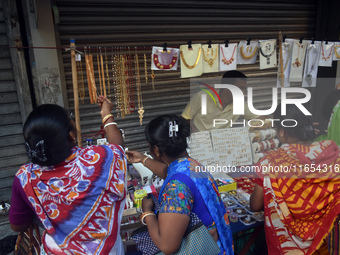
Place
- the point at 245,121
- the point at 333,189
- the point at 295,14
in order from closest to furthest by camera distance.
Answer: the point at 333,189 → the point at 245,121 → the point at 295,14

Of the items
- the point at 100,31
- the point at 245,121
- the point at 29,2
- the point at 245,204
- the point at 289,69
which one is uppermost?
the point at 29,2

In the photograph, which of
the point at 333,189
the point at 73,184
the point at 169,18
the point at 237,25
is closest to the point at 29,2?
Answer: the point at 169,18

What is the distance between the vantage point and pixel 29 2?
3.46 meters

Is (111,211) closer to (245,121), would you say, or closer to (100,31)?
(245,121)

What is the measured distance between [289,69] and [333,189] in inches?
135

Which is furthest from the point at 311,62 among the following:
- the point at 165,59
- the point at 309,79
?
the point at 165,59

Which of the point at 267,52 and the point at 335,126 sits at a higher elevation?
the point at 267,52

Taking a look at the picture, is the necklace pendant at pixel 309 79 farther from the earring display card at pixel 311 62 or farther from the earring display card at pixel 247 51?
the earring display card at pixel 247 51

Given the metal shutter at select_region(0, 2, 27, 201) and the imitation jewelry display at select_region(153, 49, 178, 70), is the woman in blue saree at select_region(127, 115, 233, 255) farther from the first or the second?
the metal shutter at select_region(0, 2, 27, 201)

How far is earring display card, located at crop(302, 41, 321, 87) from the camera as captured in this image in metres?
4.69

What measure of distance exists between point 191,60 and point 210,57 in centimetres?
33

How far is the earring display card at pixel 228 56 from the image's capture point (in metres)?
3.88

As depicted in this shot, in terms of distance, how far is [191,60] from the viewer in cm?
375

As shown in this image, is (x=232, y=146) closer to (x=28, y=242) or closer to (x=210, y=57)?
(x=210, y=57)
